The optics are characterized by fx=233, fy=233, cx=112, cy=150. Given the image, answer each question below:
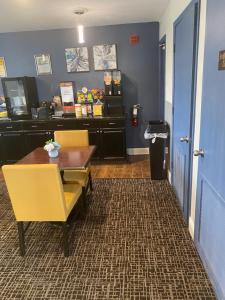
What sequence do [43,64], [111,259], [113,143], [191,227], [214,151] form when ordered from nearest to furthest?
[214,151] < [111,259] < [191,227] < [113,143] < [43,64]

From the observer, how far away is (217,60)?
1436 mm

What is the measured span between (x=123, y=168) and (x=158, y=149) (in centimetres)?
90

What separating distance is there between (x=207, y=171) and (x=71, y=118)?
296 cm

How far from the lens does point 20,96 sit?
439 cm

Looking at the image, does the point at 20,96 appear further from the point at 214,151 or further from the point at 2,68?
the point at 214,151

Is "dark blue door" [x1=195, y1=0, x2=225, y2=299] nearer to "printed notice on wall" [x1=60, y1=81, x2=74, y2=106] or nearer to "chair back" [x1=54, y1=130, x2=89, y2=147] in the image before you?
"chair back" [x1=54, y1=130, x2=89, y2=147]

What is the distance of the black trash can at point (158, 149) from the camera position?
131 inches

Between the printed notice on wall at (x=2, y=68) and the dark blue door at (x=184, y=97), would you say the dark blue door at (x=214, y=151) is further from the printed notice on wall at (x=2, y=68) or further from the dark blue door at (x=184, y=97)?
the printed notice on wall at (x=2, y=68)

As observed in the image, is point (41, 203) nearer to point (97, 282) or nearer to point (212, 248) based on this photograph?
point (97, 282)

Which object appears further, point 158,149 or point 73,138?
point 158,149

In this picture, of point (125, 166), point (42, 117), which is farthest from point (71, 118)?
point (125, 166)

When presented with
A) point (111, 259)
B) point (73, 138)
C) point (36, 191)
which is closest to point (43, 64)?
point (73, 138)

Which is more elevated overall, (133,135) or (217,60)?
(217,60)

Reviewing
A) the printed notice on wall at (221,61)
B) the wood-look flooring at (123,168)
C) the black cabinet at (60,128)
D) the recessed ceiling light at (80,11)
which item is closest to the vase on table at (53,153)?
the wood-look flooring at (123,168)
